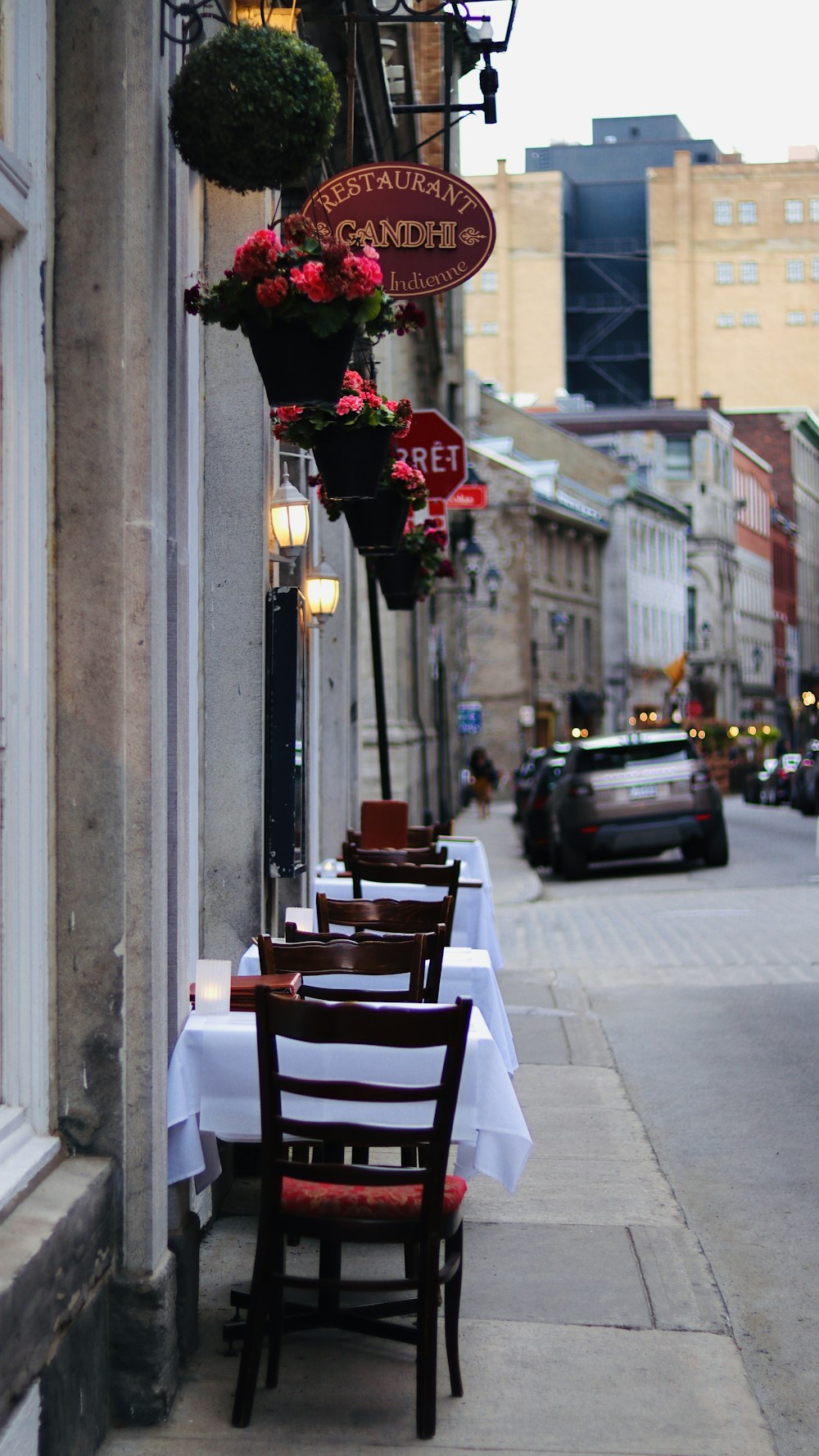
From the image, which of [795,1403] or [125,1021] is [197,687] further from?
[795,1403]

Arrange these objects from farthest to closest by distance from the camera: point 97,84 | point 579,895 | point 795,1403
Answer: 1. point 579,895
2. point 795,1403
3. point 97,84

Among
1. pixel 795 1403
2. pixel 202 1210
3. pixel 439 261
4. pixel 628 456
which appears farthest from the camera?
pixel 628 456

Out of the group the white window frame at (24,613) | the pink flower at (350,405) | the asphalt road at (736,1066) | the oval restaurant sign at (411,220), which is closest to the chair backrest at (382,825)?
the asphalt road at (736,1066)

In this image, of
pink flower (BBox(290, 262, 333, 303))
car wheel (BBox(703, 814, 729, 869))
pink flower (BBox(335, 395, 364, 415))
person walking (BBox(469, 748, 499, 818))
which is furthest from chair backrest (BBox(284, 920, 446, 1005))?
person walking (BBox(469, 748, 499, 818))

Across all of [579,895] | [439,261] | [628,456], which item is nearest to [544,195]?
[628,456]

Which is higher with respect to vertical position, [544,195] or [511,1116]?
[544,195]

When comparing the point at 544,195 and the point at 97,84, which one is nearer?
the point at 97,84

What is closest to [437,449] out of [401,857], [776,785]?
[401,857]

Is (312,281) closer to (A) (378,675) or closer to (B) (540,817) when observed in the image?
(A) (378,675)

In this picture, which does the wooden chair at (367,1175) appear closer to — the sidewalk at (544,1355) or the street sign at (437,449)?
the sidewalk at (544,1355)

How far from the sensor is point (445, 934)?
7102 millimetres

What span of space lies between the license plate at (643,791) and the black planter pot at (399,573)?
31.9 ft

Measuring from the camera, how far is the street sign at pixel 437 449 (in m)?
16.0

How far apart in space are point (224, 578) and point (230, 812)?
3.17 ft
